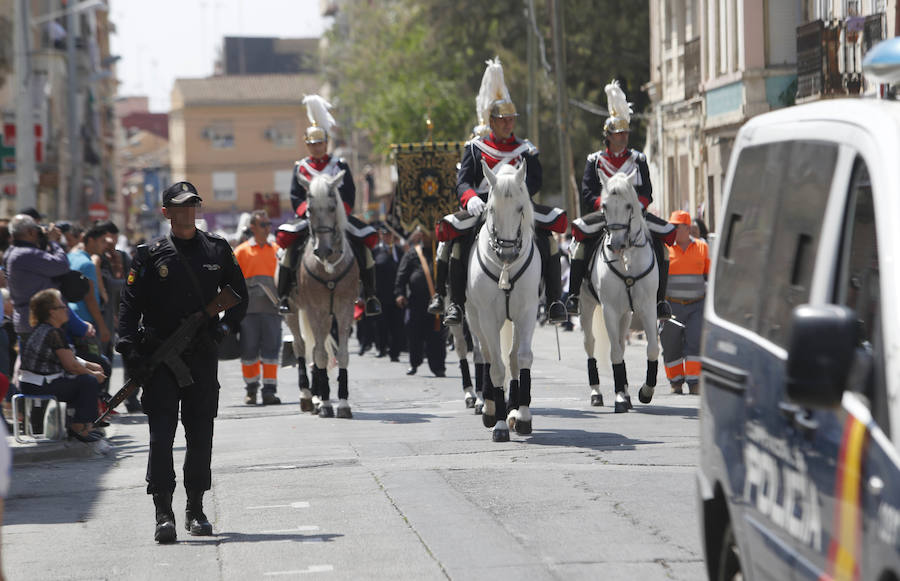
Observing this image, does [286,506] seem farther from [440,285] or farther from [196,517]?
[440,285]

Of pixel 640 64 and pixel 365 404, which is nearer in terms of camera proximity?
pixel 365 404

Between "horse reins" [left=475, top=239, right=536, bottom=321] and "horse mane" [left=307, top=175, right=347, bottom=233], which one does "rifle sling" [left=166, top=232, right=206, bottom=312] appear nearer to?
"horse reins" [left=475, top=239, right=536, bottom=321]

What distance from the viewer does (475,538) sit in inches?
356

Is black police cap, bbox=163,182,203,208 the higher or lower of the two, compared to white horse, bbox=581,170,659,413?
higher

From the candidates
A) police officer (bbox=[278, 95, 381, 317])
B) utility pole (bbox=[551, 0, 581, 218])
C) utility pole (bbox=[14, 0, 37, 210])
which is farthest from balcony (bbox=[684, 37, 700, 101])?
police officer (bbox=[278, 95, 381, 317])

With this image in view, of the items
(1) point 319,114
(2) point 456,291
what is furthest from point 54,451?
(1) point 319,114

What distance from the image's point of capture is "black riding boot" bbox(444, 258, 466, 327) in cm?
1429

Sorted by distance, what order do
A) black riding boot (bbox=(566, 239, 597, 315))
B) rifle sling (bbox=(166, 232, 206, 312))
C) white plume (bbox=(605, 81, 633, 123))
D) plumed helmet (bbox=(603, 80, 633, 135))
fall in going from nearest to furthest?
rifle sling (bbox=(166, 232, 206, 312)) < plumed helmet (bbox=(603, 80, 633, 135)) < black riding boot (bbox=(566, 239, 597, 315)) < white plume (bbox=(605, 81, 633, 123))

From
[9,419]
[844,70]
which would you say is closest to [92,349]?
[9,419]

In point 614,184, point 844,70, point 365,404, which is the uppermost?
point 844,70

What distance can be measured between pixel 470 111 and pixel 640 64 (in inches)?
412

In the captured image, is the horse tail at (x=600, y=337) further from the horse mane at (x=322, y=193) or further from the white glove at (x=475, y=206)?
the white glove at (x=475, y=206)

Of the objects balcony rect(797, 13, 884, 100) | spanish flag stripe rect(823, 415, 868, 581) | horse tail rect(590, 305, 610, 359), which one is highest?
balcony rect(797, 13, 884, 100)

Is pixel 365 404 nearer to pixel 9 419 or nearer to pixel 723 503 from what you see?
pixel 9 419
